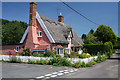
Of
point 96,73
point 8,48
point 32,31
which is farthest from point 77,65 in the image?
point 8,48

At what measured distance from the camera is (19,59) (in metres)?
20.0

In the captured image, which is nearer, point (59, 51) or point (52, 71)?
point (52, 71)

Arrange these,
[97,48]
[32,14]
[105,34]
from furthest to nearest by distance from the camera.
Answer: [105,34], [97,48], [32,14]

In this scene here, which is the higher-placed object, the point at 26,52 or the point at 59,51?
the point at 59,51

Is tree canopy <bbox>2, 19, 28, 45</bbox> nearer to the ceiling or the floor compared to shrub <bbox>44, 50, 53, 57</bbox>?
nearer to the ceiling

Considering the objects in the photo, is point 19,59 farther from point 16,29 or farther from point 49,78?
point 16,29

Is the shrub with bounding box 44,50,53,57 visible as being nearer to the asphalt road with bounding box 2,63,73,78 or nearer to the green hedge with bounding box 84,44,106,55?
the asphalt road with bounding box 2,63,73,78

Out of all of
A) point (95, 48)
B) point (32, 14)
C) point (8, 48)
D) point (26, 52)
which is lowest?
point (26, 52)

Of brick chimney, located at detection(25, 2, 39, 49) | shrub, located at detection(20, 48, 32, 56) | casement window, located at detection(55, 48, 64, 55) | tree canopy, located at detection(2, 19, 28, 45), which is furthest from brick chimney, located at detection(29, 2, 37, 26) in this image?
tree canopy, located at detection(2, 19, 28, 45)

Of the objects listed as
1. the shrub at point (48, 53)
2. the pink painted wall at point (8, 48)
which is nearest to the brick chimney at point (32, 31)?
the shrub at point (48, 53)

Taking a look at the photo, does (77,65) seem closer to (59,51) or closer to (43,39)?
(59,51)

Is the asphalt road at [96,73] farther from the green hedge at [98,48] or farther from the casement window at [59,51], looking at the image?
the green hedge at [98,48]

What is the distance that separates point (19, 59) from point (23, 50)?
2.92 m

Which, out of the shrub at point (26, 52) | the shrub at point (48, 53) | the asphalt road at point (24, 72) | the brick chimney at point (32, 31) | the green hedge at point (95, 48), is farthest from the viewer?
the green hedge at point (95, 48)
